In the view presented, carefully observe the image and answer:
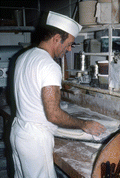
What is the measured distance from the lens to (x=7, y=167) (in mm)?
2424

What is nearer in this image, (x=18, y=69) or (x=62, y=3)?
(x=18, y=69)

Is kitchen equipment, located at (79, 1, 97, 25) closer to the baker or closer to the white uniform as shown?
the baker

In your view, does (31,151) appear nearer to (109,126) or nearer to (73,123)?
(73,123)

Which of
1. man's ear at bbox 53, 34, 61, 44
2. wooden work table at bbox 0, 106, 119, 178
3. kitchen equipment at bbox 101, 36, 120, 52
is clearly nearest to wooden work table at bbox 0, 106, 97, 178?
wooden work table at bbox 0, 106, 119, 178

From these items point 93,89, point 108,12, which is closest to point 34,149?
point 93,89

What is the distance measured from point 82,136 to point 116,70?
69 cm

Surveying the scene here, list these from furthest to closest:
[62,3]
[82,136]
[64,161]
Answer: [62,3]
[82,136]
[64,161]

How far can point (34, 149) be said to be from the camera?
3.77 feet

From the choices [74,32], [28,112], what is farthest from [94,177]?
[74,32]

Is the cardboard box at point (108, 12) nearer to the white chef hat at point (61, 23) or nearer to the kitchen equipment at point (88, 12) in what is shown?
the kitchen equipment at point (88, 12)

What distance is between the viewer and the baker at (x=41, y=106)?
1051 mm

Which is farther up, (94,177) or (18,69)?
(18,69)

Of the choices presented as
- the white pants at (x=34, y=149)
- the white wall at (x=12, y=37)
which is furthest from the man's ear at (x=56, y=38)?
the white wall at (x=12, y=37)

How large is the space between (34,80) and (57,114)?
0.24 m
